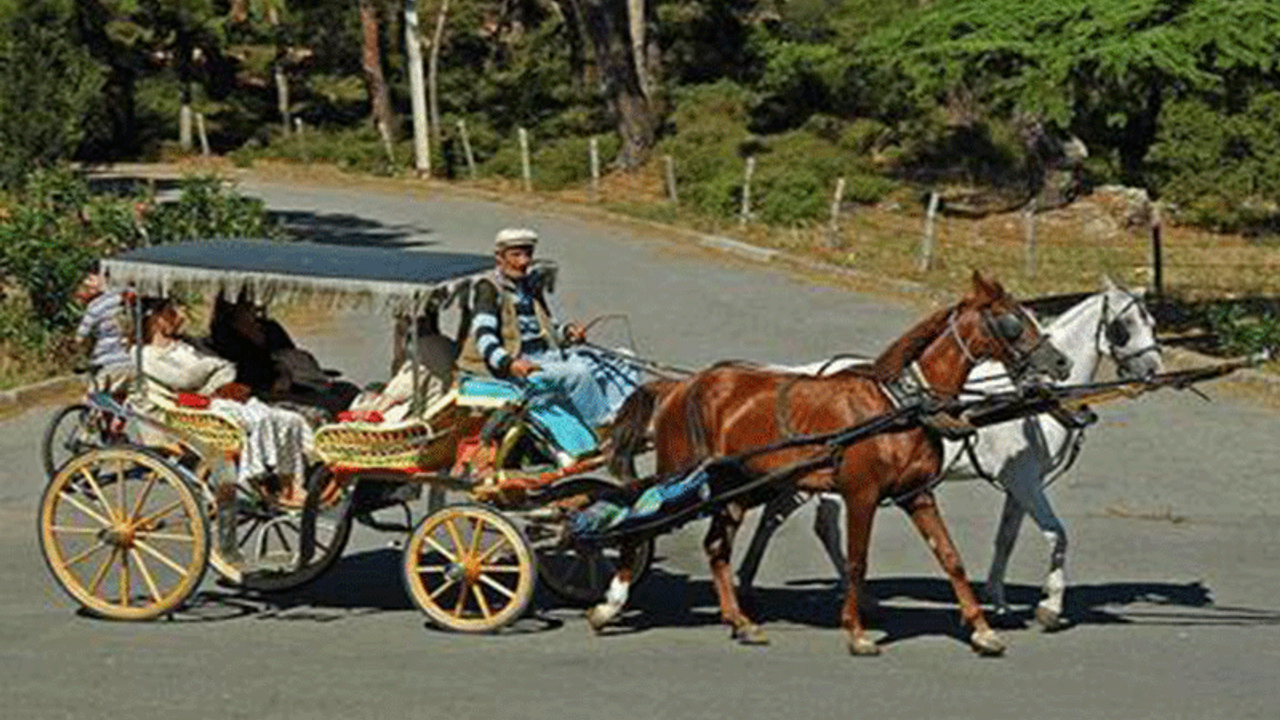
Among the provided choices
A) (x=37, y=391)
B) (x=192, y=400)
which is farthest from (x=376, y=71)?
(x=192, y=400)

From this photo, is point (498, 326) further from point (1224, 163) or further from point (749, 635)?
point (1224, 163)

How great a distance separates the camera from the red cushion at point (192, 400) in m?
13.0

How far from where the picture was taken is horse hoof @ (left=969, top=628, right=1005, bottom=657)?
38.4 feet

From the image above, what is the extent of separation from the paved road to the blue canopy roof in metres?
2.02

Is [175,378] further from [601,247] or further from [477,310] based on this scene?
[601,247]

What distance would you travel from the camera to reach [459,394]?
12547 mm

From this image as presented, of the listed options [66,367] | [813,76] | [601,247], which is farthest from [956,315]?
[813,76]

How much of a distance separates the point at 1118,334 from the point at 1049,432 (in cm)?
74

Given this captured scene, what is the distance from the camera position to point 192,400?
13.0 meters

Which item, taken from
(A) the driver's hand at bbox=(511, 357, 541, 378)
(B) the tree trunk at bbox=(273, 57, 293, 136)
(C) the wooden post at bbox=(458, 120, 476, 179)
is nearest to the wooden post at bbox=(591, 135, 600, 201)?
(C) the wooden post at bbox=(458, 120, 476, 179)

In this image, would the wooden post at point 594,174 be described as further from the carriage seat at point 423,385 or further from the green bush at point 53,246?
the carriage seat at point 423,385

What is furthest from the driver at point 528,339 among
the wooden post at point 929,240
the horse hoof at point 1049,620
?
the wooden post at point 929,240

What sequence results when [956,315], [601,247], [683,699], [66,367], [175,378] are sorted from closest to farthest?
[683,699]
[956,315]
[175,378]
[66,367]
[601,247]

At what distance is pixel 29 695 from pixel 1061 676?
5.43 metres
